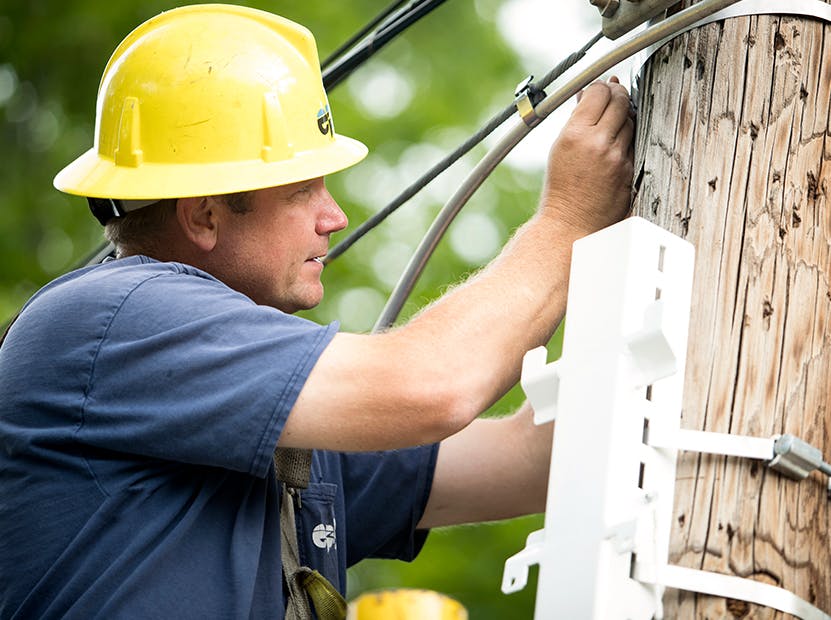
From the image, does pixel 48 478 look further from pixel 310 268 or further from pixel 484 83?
pixel 484 83

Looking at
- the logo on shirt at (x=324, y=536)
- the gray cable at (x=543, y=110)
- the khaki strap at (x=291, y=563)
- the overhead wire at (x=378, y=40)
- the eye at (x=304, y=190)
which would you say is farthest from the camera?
the overhead wire at (x=378, y=40)

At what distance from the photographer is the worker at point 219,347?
92.7 inches

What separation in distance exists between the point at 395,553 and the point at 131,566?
1.22 m

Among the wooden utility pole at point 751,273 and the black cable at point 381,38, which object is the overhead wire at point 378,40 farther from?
the wooden utility pole at point 751,273

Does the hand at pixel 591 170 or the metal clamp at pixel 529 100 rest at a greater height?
the metal clamp at pixel 529 100

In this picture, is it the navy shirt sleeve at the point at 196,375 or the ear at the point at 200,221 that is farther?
the ear at the point at 200,221

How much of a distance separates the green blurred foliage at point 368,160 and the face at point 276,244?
704 cm

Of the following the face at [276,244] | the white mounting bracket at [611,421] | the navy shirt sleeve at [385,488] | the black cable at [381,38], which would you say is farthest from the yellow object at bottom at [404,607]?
the black cable at [381,38]

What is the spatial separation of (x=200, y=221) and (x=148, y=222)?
0.15 meters

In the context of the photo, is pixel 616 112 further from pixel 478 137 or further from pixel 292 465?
pixel 292 465

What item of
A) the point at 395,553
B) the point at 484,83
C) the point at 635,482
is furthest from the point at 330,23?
the point at 635,482

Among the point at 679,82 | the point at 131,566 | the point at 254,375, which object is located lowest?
the point at 131,566

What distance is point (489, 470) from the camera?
3.29 m

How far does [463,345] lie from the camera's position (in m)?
2.38
